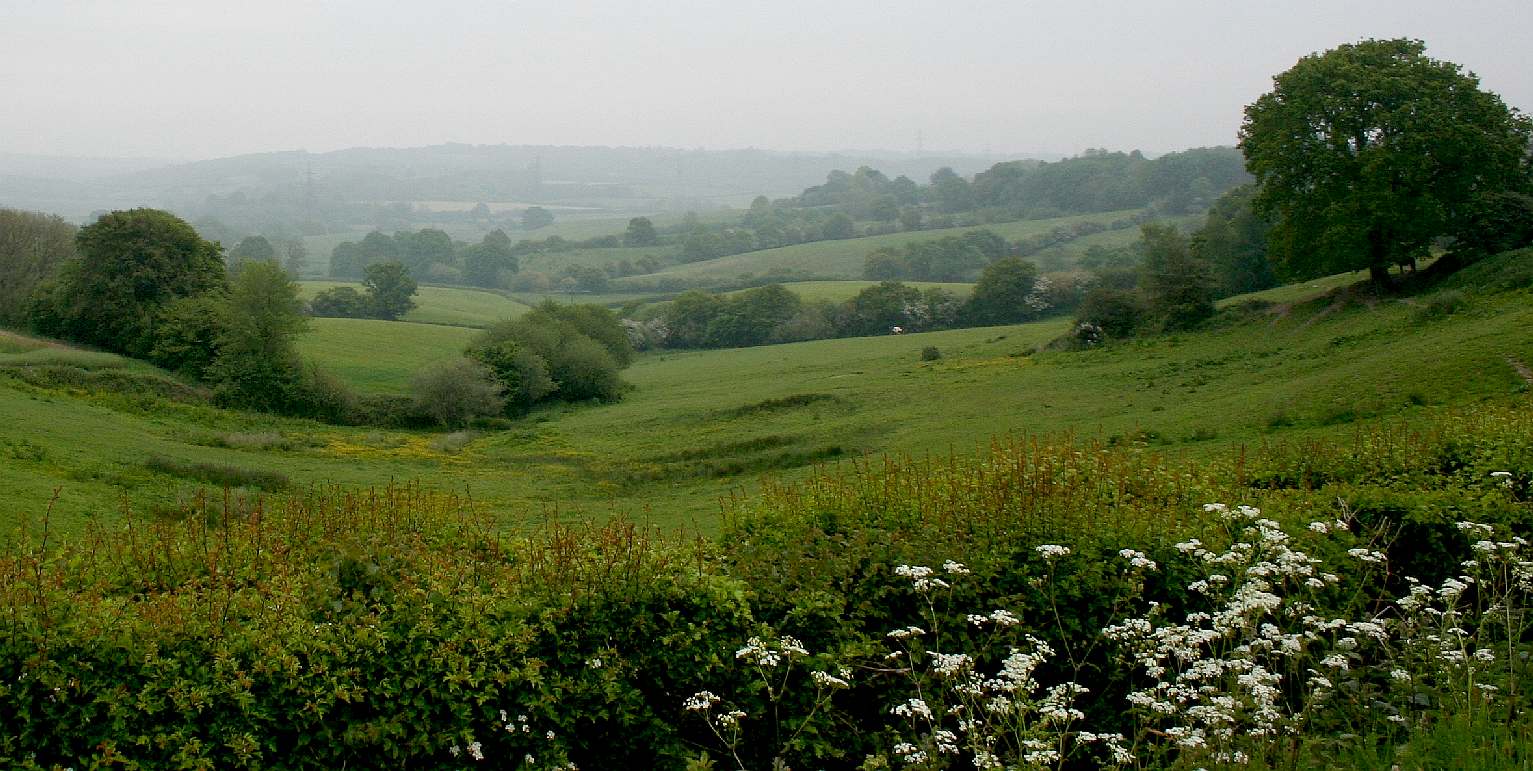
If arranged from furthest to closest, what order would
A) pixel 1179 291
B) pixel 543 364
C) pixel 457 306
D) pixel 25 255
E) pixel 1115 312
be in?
pixel 457 306, pixel 25 255, pixel 543 364, pixel 1115 312, pixel 1179 291

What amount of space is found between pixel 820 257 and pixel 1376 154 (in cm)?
12430

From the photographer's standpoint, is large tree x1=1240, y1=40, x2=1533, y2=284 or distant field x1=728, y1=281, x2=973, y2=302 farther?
distant field x1=728, y1=281, x2=973, y2=302

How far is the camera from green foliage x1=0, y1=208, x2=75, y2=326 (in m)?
71.9

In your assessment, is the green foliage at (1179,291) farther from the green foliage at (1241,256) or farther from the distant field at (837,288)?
the distant field at (837,288)

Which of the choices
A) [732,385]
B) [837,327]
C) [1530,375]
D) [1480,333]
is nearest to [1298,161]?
[1480,333]

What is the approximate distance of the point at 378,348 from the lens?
82875 millimetres

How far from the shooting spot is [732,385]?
69.0 metres

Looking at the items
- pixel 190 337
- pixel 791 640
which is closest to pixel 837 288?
pixel 190 337

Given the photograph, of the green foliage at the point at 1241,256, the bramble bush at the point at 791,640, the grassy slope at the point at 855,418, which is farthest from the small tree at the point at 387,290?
the bramble bush at the point at 791,640

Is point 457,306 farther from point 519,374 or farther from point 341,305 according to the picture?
point 519,374

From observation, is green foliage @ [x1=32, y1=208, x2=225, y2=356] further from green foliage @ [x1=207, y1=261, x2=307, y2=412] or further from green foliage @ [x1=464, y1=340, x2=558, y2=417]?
green foliage @ [x1=464, y1=340, x2=558, y2=417]

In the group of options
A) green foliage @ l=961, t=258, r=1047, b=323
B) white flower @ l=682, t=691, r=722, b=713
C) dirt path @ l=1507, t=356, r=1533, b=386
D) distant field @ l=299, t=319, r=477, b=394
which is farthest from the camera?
green foliage @ l=961, t=258, r=1047, b=323

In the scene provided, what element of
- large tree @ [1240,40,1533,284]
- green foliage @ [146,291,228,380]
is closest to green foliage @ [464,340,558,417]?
green foliage @ [146,291,228,380]

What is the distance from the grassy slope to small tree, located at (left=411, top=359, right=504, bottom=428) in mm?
3036
